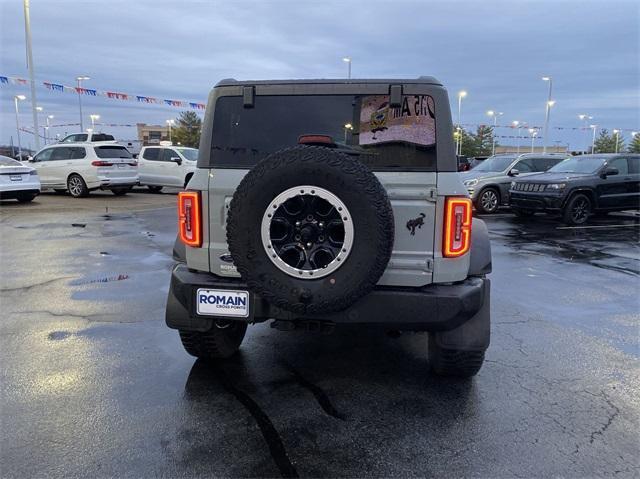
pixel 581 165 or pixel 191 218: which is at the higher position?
pixel 581 165

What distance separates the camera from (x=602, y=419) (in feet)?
10.2

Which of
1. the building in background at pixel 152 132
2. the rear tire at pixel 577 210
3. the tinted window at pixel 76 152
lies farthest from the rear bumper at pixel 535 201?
the building in background at pixel 152 132

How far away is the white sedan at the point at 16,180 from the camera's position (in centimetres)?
1405

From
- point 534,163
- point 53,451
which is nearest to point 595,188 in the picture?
point 534,163

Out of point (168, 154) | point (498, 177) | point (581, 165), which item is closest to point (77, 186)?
point (168, 154)

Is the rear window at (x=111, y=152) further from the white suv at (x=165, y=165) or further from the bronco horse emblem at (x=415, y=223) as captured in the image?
the bronco horse emblem at (x=415, y=223)

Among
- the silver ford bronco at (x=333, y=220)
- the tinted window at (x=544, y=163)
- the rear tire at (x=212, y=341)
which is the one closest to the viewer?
the silver ford bronco at (x=333, y=220)

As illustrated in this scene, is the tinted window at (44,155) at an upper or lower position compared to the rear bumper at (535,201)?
upper

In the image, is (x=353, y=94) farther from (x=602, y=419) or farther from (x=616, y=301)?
(x=616, y=301)

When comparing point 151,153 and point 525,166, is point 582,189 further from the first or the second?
point 151,153

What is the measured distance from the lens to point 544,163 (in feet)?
49.9

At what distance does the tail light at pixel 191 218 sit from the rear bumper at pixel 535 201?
1074 centimetres

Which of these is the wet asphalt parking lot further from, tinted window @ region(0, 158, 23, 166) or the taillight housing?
tinted window @ region(0, 158, 23, 166)

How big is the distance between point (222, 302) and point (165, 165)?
671 inches
